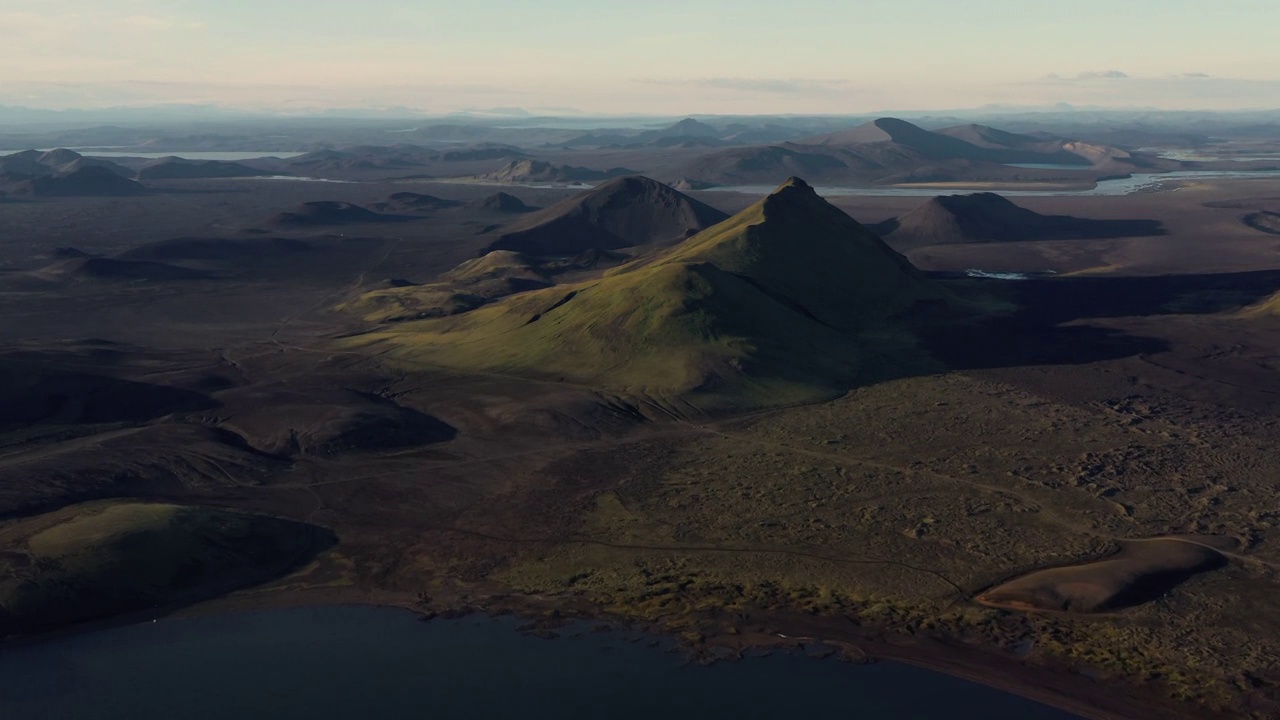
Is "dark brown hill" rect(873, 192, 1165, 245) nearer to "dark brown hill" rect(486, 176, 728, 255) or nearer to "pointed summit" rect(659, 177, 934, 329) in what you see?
"dark brown hill" rect(486, 176, 728, 255)

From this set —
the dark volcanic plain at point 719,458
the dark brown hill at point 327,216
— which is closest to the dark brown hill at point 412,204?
the dark brown hill at point 327,216

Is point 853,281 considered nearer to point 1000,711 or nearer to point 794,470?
point 794,470

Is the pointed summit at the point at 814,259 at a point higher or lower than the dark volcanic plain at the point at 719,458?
higher

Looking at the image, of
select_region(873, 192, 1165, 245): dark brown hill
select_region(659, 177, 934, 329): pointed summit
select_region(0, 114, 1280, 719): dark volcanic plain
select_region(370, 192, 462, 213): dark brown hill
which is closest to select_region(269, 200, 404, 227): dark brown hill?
→ select_region(370, 192, 462, 213): dark brown hill

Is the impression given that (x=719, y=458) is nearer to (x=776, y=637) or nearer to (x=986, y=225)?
(x=776, y=637)

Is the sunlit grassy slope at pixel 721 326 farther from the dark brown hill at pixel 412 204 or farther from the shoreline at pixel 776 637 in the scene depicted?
the dark brown hill at pixel 412 204

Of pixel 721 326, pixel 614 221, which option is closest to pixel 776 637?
pixel 721 326
